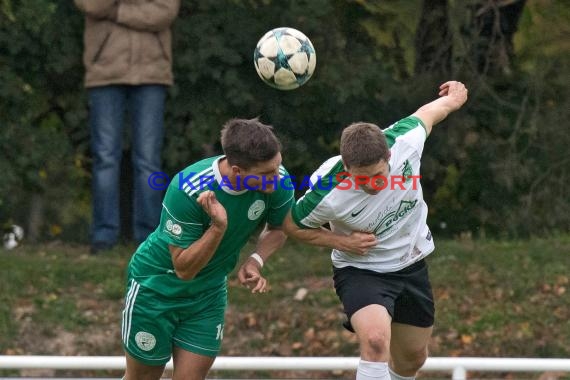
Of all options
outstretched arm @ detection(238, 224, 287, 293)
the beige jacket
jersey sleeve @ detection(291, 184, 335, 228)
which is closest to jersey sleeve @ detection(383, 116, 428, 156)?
jersey sleeve @ detection(291, 184, 335, 228)

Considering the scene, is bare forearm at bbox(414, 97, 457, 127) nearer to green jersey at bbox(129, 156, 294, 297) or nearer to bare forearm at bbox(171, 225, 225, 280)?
green jersey at bbox(129, 156, 294, 297)

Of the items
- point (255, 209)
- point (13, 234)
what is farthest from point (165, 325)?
point (13, 234)

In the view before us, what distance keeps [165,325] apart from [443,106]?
6.29ft

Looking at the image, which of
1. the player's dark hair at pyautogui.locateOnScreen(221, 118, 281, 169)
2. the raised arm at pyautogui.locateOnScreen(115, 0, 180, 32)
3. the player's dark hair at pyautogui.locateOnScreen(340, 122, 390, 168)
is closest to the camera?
the player's dark hair at pyautogui.locateOnScreen(221, 118, 281, 169)

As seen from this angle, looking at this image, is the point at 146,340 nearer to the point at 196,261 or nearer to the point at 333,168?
the point at 196,261

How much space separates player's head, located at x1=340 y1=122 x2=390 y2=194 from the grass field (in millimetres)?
3065

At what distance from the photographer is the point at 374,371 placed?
6859 millimetres

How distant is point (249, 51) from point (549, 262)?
282 cm

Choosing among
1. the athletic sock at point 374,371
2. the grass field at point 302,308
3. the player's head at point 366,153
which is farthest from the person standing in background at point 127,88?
the athletic sock at point 374,371

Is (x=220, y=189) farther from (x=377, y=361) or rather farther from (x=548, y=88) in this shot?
(x=548, y=88)

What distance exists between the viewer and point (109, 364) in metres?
8.31

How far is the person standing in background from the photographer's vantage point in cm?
1021

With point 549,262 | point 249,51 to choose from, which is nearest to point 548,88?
point 549,262

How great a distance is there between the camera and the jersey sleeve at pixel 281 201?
6.86 metres
